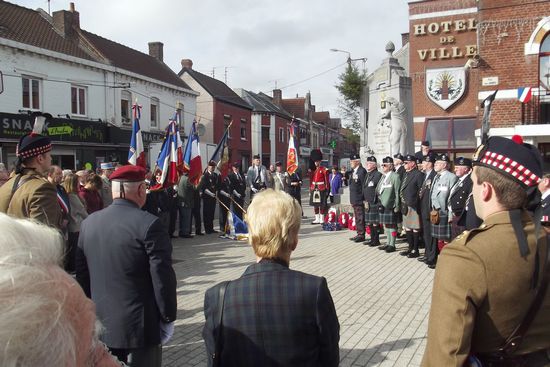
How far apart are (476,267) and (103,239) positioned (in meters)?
2.32

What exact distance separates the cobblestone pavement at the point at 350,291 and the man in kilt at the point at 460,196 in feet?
3.42

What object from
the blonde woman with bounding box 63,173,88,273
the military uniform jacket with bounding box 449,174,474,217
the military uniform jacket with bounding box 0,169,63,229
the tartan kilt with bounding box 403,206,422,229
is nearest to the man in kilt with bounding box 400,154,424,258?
the tartan kilt with bounding box 403,206,422,229

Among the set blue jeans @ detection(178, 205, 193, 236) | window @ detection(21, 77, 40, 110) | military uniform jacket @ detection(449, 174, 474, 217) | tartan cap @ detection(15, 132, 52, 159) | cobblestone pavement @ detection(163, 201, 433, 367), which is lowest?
cobblestone pavement @ detection(163, 201, 433, 367)

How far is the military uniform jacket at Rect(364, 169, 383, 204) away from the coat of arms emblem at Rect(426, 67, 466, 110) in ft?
42.4

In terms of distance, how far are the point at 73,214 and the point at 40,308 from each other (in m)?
6.05

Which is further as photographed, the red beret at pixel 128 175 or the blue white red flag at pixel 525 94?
the blue white red flag at pixel 525 94

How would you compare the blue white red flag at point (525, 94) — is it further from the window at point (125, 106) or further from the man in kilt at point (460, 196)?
the window at point (125, 106)

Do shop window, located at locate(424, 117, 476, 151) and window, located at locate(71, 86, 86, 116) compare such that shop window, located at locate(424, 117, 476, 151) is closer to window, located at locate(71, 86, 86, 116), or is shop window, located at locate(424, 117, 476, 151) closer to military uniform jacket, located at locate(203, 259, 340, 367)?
window, located at locate(71, 86, 86, 116)

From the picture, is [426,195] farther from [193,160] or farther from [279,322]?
[279,322]

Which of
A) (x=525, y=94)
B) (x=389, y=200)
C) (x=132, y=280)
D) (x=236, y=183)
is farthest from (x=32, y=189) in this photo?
(x=525, y=94)

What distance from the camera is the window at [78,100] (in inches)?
816

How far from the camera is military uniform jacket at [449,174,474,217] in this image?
721 centimetres

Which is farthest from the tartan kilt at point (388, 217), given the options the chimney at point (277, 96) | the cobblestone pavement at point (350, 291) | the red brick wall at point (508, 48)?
the chimney at point (277, 96)

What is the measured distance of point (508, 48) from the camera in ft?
45.1
